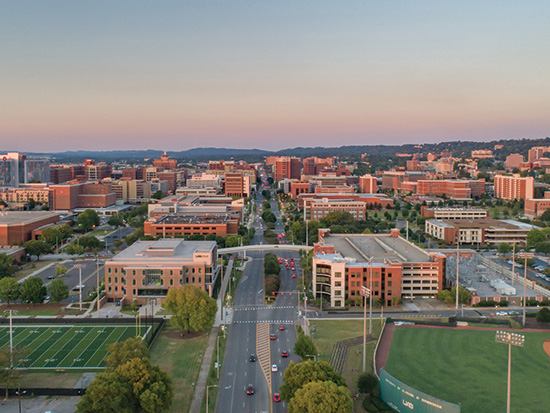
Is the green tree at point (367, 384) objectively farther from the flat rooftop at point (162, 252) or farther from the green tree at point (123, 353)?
the flat rooftop at point (162, 252)

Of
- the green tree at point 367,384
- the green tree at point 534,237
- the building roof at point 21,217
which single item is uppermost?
the building roof at point 21,217

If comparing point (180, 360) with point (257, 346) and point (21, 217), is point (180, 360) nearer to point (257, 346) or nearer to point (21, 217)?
point (257, 346)

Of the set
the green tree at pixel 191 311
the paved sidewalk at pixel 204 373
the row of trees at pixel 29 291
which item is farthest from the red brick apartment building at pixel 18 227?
the paved sidewalk at pixel 204 373

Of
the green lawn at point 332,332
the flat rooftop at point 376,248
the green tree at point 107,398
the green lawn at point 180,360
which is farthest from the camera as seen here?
the flat rooftop at point 376,248

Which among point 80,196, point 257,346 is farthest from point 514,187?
point 257,346

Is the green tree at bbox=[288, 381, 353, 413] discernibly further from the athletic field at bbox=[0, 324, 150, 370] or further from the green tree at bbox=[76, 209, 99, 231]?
the green tree at bbox=[76, 209, 99, 231]

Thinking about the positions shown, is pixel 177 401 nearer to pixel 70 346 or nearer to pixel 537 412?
pixel 70 346

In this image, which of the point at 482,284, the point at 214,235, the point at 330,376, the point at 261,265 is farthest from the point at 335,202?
the point at 330,376

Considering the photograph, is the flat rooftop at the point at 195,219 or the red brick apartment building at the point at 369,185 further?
the red brick apartment building at the point at 369,185
